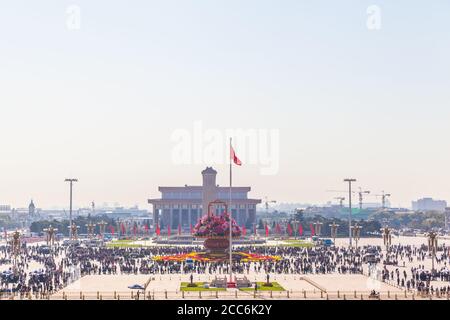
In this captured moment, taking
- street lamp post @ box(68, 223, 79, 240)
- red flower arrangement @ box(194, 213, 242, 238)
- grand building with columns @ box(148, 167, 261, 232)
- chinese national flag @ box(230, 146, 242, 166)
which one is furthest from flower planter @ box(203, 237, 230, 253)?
grand building with columns @ box(148, 167, 261, 232)

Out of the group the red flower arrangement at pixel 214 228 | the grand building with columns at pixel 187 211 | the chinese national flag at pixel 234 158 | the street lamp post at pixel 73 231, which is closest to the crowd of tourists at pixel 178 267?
the red flower arrangement at pixel 214 228

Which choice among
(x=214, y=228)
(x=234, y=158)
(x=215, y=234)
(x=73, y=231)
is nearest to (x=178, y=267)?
(x=215, y=234)

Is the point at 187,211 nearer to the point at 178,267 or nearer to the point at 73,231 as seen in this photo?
the point at 73,231

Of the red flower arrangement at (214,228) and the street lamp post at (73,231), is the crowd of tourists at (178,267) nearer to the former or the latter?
the red flower arrangement at (214,228)

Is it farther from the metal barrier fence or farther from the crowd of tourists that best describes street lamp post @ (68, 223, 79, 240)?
the metal barrier fence

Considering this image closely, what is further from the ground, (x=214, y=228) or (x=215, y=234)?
(x=214, y=228)

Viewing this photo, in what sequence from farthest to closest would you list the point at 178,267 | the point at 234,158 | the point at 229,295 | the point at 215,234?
1. the point at 215,234
2. the point at 178,267
3. the point at 234,158
4. the point at 229,295

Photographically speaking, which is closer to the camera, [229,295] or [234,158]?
[229,295]

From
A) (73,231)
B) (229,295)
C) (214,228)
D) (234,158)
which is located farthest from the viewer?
(73,231)

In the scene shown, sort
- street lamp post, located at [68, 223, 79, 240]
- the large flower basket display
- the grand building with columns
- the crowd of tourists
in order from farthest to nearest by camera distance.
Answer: the grand building with columns < street lamp post, located at [68, 223, 79, 240] < the large flower basket display < the crowd of tourists

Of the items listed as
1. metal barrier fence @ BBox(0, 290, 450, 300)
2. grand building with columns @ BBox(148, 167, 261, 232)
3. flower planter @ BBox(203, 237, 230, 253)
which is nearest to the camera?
metal barrier fence @ BBox(0, 290, 450, 300)

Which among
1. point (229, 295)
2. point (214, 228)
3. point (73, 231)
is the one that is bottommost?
point (229, 295)

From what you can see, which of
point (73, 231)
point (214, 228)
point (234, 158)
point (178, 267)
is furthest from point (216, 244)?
point (73, 231)
